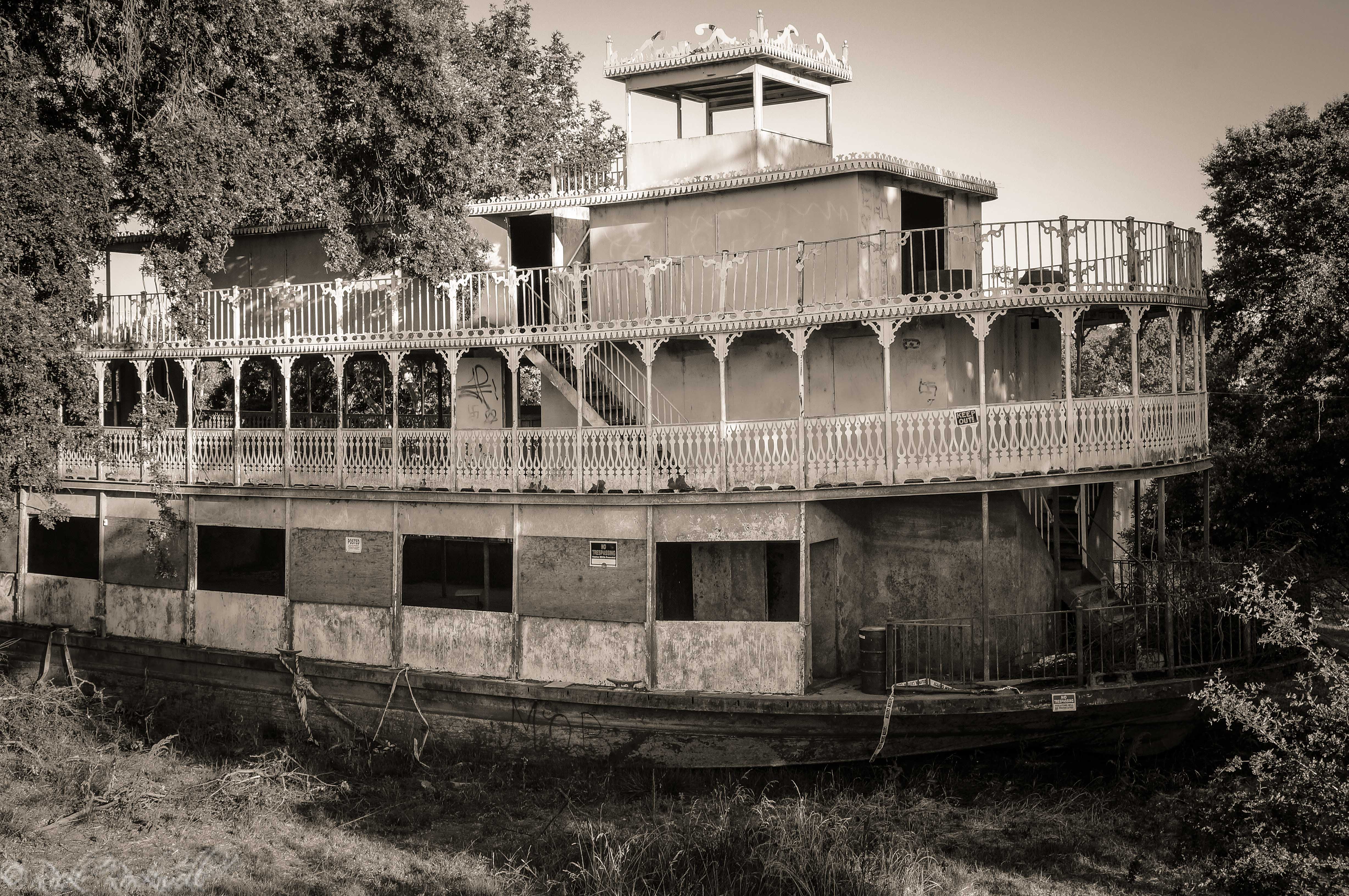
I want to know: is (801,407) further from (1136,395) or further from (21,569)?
(21,569)

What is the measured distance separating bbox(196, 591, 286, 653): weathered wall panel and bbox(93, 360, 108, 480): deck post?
9.63 ft

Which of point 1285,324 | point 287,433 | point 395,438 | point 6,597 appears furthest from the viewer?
point 1285,324

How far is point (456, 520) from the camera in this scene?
58.2 feet

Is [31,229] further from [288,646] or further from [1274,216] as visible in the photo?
[1274,216]

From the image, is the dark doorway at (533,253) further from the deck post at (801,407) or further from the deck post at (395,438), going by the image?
the deck post at (801,407)

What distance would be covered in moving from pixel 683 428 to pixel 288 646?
695 cm

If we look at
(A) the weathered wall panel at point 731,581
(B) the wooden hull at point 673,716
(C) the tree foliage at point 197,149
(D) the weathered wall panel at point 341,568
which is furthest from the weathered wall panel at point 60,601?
(A) the weathered wall panel at point 731,581

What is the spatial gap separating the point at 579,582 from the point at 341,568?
406 cm

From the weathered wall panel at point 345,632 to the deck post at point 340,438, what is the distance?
185 centimetres

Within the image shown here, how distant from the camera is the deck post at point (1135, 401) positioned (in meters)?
15.4

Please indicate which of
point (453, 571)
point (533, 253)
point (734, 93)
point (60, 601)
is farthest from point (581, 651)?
point (60, 601)

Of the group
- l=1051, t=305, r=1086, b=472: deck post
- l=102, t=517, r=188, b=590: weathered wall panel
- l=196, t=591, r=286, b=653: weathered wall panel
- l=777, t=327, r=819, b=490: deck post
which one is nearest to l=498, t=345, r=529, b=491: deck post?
l=777, t=327, r=819, b=490: deck post

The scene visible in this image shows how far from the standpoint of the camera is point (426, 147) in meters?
20.7

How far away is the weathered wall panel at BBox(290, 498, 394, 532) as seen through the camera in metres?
18.3
